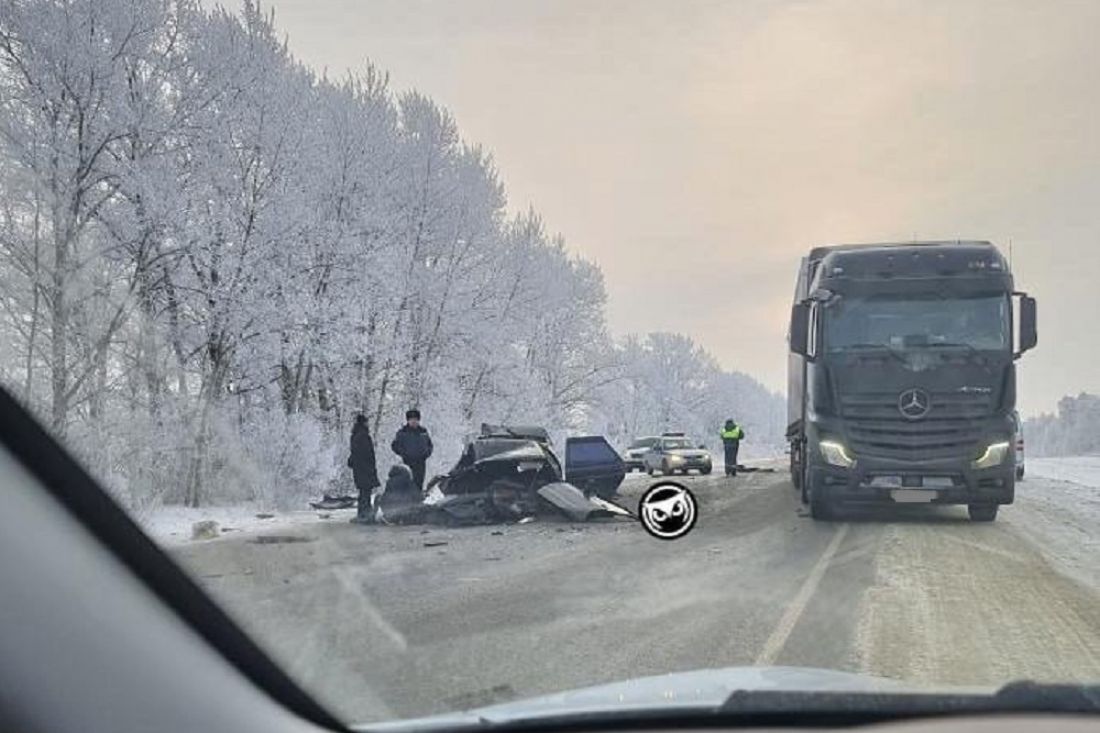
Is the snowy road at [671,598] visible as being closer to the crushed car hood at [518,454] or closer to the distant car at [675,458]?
the distant car at [675,458]

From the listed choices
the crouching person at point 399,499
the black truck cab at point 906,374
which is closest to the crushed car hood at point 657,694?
Result: the crouching person at point 399,499

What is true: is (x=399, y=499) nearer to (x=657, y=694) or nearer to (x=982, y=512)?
(x=657, y=694)

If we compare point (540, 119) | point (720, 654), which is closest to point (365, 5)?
point (540, 119)

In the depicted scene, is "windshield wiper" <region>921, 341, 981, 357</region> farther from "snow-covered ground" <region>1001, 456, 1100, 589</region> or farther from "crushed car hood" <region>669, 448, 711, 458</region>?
"crushed car hood" <region>669, 448, 711, 458</region>

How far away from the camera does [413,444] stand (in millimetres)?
4656

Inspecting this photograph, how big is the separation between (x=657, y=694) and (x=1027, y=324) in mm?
3249

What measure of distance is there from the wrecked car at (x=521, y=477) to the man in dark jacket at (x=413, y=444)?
1.32ft

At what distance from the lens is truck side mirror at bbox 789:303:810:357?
5781 mm

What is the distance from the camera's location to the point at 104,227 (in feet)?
10.8

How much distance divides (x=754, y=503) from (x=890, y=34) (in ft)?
8.90

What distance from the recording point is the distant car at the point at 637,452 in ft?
15.4

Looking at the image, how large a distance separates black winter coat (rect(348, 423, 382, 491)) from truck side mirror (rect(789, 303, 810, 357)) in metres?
2.44

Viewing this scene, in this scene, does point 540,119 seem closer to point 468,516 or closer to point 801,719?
point 468,516

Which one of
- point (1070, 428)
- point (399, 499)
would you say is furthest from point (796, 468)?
point (399, 499)
